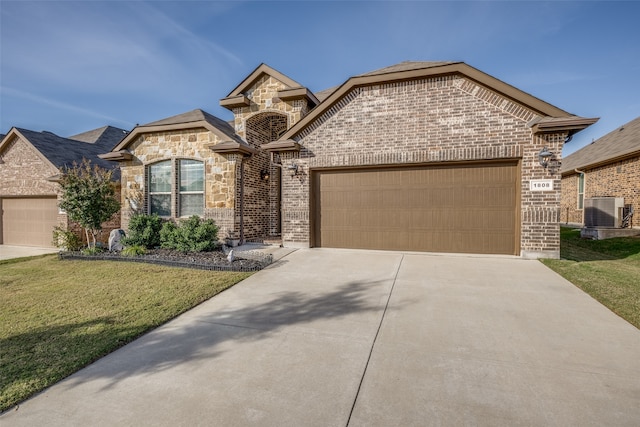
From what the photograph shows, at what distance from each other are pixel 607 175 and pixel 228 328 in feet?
62.7

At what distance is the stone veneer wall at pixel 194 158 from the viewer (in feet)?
33.1

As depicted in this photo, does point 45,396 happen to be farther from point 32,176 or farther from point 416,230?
point 32,176

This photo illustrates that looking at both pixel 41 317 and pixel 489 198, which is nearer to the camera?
pixel 41 317

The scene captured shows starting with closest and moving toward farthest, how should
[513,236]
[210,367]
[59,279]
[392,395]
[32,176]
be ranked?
[392,395]
[210,367]
[59,279]
[513,236]
[32,176]

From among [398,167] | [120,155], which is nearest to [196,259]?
[398,167]

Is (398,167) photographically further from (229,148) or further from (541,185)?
(229,148)

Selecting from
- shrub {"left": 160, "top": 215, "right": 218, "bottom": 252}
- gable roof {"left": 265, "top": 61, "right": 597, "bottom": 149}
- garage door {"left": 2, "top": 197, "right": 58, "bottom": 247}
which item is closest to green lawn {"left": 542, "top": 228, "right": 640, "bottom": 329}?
gable roof {"left": 265, "top": 61, "right": 597, "bottom": 149}

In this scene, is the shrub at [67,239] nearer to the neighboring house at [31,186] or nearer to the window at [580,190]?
the neighboring house at [31,186]

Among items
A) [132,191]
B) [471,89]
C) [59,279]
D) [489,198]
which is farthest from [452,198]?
[132,191]

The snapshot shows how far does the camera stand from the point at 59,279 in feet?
22.0

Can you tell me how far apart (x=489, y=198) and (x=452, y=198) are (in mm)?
887

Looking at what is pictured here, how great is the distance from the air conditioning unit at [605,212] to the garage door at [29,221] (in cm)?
2264

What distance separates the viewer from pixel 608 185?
14617mm

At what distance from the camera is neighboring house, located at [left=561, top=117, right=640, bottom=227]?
12820 millimetres
